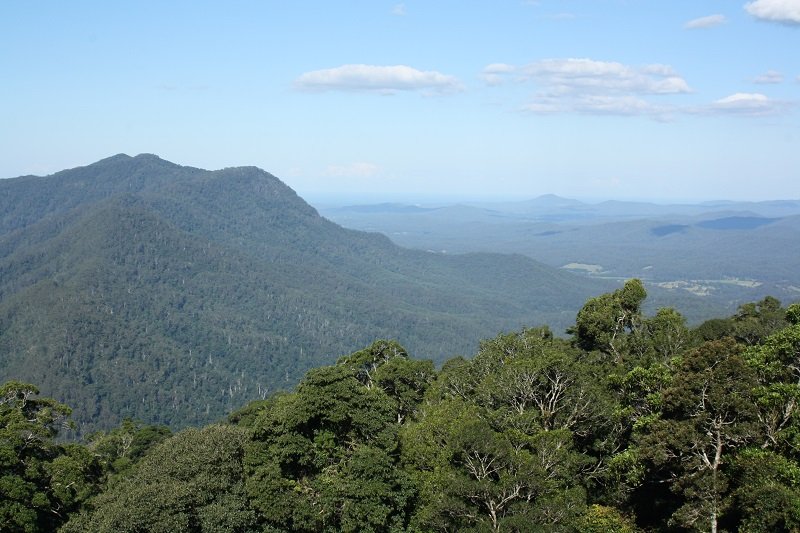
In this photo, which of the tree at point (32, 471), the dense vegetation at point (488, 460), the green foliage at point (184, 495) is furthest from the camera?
the tree at point (32, 471)

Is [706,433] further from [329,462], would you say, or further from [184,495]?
[184,495]

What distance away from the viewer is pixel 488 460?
1973 centimetres

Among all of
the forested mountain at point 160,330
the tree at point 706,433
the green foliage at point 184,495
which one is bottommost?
the forested mountain at point 160,330

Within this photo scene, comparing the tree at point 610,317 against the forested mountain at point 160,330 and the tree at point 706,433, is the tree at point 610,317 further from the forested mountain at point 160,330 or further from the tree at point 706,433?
the forested mountain at point 160,330

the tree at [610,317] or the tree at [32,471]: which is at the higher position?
the tree at [610,317]

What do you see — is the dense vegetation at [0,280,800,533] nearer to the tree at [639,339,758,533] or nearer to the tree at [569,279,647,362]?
the tree at [639,339,758,533]

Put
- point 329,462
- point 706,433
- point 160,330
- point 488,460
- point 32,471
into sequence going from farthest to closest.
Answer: point 160,330
point 32,471
point 329,462
point 488,460
point 706,433

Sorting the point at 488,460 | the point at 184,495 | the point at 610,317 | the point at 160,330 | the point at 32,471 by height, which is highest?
the point at 610,317

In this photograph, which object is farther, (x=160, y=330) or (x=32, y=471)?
(x=160, y=330)

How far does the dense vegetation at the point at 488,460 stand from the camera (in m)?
17.1

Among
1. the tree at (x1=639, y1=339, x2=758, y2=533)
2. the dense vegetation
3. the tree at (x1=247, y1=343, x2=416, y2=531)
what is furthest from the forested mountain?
the tree at (x1=639, y1=339, x2=758, y2=533)

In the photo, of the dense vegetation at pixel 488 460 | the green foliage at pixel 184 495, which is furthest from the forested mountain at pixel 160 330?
the green foliage at pixel 184 495

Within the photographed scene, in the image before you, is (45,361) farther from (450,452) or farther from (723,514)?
(723,514)

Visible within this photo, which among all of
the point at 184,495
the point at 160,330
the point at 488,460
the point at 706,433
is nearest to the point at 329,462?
the point at 184,495
